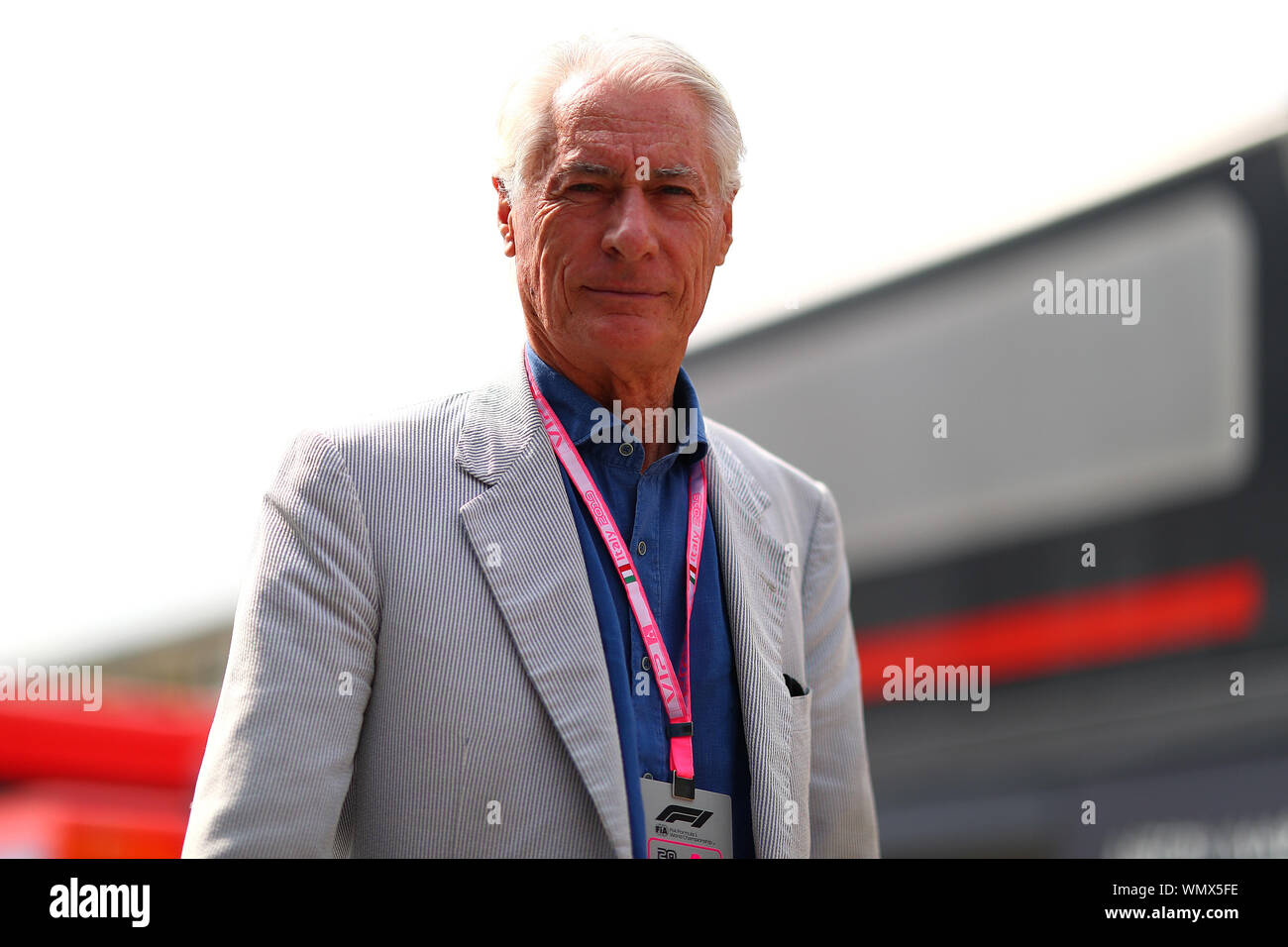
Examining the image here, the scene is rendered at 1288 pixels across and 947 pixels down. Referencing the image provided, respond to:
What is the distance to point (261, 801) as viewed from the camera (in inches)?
64.9

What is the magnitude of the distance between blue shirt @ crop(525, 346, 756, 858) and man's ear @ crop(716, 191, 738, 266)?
28 cm

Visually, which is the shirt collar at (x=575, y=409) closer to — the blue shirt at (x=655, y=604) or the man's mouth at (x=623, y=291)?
the blue shirt at (x=655, y=604)

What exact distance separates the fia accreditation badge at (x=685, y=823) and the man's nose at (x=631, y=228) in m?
0.77

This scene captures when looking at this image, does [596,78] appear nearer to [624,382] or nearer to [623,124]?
[623,124]

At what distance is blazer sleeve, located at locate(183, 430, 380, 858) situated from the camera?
5.42 ft

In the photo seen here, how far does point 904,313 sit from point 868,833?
5.54 meters

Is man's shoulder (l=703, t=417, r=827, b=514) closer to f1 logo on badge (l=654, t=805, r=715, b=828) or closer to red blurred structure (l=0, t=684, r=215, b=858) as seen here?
f1 logo on badge (l=654, t=805, r=715, b=828)

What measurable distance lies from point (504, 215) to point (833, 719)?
1027mm

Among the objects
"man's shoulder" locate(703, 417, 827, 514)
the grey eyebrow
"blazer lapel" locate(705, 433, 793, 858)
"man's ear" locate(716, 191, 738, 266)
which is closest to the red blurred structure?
"man's shoulder" locate(703, 417, 827, 514)

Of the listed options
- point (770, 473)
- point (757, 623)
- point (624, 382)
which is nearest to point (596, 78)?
point (624, 382)

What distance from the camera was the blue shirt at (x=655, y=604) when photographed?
188cm

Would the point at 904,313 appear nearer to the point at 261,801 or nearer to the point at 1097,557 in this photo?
the point at 1097,557
